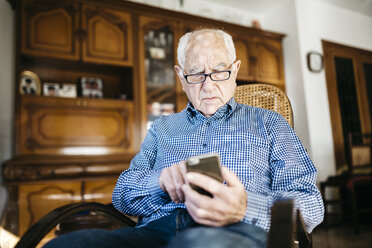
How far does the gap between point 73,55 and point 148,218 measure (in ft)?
7.36

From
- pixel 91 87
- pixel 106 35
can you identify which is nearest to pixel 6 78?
pixel 91 87

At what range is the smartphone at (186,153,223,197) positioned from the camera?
2.09 ft

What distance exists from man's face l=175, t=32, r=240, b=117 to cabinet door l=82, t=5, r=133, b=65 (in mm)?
1946

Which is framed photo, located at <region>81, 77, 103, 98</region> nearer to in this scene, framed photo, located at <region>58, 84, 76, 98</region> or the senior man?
framed photo, located at <region>58, 84, 76, 98</region>

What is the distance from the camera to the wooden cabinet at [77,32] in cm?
262

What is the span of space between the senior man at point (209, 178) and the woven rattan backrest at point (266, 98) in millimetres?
227

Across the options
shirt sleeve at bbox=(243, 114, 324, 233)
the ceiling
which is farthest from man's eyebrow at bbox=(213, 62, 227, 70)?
the ceiling

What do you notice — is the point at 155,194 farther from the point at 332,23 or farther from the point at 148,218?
the point at 332,23

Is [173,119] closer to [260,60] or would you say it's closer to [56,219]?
[56,219]

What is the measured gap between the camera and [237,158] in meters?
0.98

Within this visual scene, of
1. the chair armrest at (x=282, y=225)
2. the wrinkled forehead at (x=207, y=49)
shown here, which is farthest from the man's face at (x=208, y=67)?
the chair armrest at (x=282, y=225)

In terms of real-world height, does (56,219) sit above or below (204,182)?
below

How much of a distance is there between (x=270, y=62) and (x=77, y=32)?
257 centimetres

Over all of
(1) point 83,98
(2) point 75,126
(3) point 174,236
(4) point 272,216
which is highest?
(1) point 83,98
